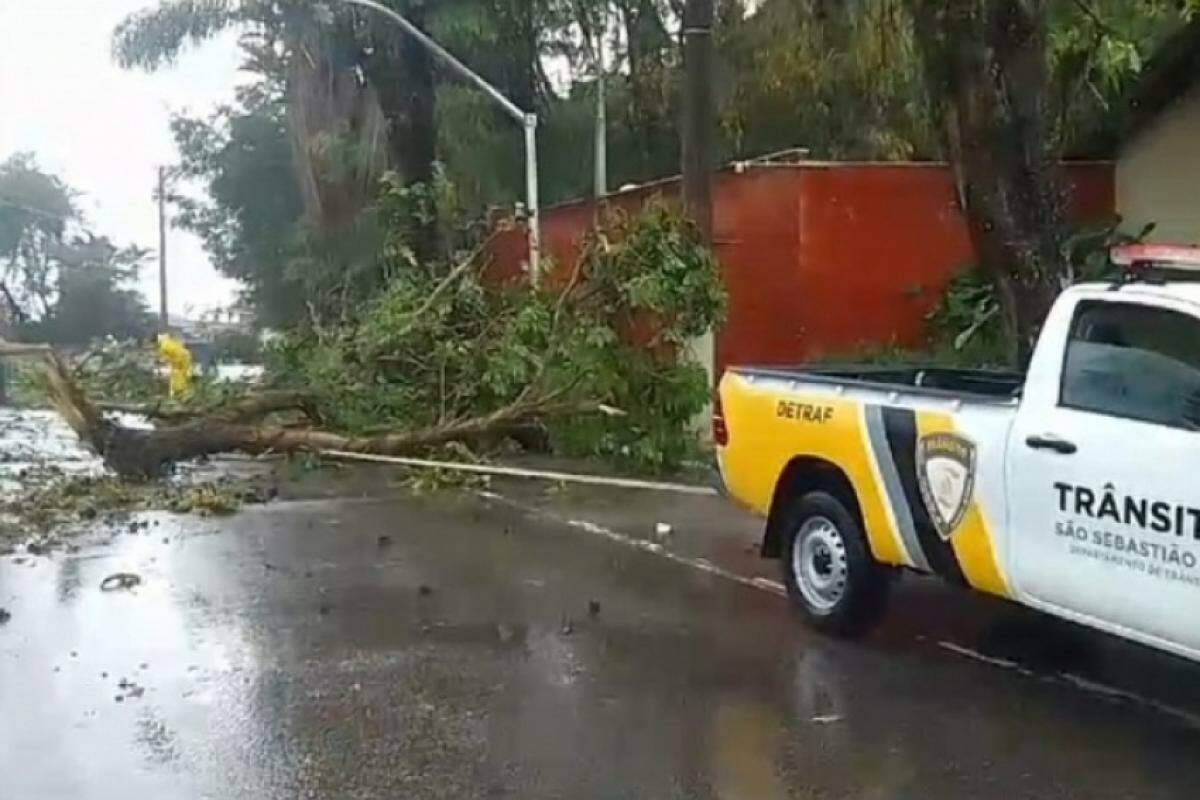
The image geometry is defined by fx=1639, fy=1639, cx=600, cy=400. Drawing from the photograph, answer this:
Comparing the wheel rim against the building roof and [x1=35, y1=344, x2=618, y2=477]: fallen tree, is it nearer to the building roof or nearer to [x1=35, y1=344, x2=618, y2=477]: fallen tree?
[x1=35, y1=344, x2=618, y2=477]: fallen tree

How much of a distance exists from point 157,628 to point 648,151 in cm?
2215

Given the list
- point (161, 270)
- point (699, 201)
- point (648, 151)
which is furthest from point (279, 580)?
point (161, 270)

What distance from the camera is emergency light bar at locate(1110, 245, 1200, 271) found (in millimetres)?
7121

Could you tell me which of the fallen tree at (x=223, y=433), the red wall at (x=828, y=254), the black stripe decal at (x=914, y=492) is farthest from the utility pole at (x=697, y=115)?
the black stripe decal at (x=914, y=492)

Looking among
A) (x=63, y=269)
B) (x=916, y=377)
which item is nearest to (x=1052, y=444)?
(x=916, y=377)

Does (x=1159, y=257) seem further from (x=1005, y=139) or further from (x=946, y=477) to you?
(x=1005, y=139)

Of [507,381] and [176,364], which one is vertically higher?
[176,364]

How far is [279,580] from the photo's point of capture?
35.3 feet

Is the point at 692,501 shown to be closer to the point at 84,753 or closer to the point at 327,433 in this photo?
the point at 327,433

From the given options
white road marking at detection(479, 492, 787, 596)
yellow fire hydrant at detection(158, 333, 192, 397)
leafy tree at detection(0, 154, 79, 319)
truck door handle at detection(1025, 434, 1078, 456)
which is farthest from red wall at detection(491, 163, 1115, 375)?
leafy tree at detection(0, 154, 79, 319)

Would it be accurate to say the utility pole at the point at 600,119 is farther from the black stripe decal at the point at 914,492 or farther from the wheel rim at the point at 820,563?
the black stripe decal at the point at 914,492

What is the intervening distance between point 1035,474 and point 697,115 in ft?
36.7

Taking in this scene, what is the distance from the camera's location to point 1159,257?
7.22m

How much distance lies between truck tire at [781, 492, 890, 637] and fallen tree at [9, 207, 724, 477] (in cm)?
757
